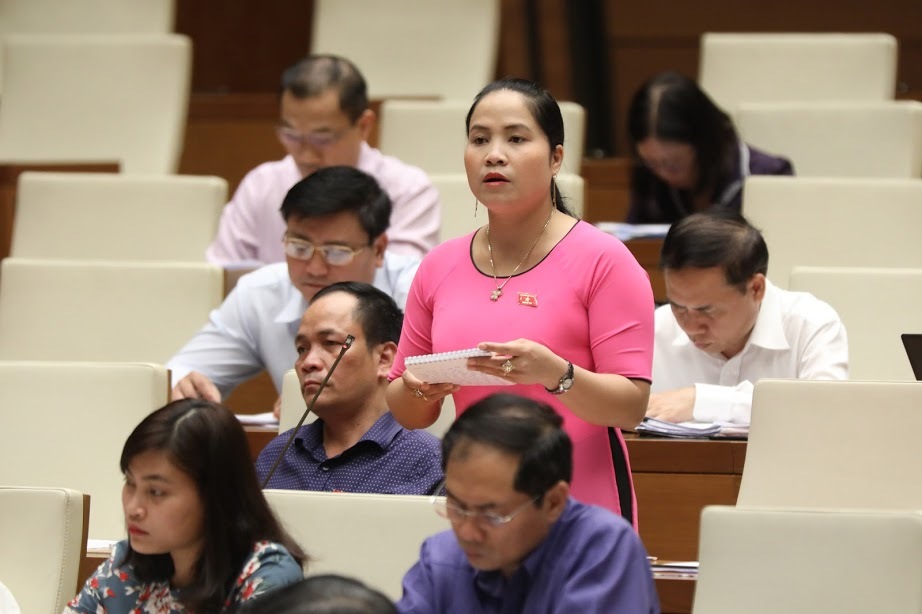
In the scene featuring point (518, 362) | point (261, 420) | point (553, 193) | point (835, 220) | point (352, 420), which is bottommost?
point (261, 420)

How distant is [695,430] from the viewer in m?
2.04

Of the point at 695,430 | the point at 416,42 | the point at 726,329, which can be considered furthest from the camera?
the point at 416,42

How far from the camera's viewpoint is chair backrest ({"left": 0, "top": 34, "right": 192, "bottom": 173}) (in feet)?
10.9

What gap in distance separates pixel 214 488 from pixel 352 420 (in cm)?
42

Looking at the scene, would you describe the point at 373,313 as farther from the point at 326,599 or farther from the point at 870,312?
the point at 326,599

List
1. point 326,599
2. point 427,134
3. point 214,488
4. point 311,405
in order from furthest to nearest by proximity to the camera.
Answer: point 427,134 < point 311,405 < point 214,488 < point 326,599

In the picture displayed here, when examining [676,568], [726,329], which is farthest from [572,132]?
[676,568]

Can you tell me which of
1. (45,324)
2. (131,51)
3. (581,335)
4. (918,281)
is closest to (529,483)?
(581,335)

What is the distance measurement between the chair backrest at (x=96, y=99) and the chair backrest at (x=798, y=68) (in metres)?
1.12

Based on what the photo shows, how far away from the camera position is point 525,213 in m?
1.51

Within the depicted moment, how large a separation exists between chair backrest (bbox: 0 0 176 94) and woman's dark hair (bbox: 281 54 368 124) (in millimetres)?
986

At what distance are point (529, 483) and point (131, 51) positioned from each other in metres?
2.34

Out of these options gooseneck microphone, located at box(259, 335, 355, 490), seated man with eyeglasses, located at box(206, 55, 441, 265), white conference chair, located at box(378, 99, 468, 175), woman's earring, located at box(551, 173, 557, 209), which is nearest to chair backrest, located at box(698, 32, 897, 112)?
white conference chair, located at box(378, 99, 468, 175)

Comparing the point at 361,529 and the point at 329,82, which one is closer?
the point at 361,529
